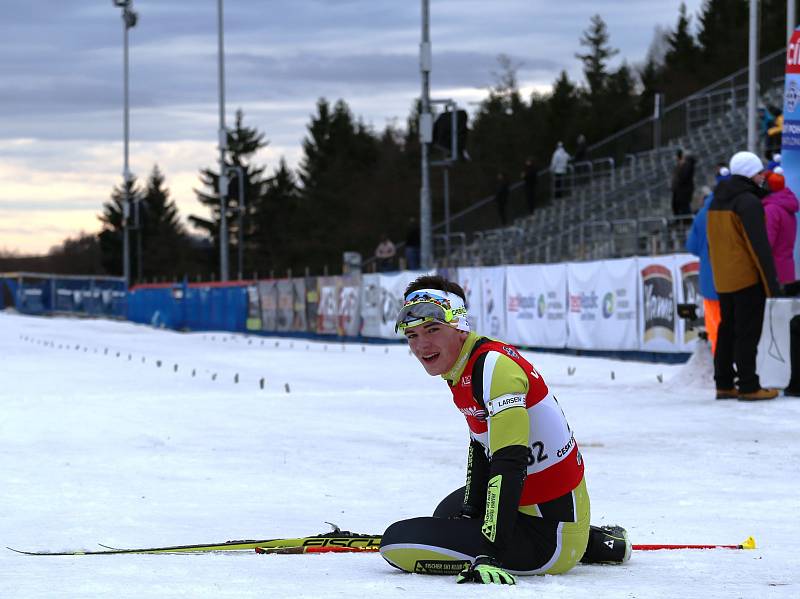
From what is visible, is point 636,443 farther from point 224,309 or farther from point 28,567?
point 224,309

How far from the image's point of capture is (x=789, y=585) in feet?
18.0

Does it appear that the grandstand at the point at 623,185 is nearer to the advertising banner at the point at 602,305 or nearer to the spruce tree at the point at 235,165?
the advertising banner at the point at 602,305

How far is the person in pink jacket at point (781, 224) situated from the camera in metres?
14.2

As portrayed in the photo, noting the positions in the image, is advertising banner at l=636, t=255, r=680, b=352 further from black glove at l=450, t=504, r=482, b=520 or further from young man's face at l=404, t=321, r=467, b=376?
young man's face at l=404, t=321, r=467, b=376

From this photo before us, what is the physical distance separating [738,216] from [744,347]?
1.27 m

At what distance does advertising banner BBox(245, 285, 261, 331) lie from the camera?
128ft

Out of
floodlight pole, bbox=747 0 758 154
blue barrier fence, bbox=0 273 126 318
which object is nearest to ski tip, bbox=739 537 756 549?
floodlight pole, bbox=747 0 758 154

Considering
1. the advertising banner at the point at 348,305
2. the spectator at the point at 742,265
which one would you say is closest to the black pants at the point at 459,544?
the spectator at the point at 742,265

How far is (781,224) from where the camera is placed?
46.7 ft

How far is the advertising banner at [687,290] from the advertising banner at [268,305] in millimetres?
18330

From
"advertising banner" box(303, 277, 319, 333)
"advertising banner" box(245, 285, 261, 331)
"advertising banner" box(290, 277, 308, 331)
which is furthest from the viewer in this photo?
"advertising banner" box(245, 285, 261, 331)

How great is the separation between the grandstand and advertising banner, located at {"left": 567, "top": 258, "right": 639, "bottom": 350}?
7.27m

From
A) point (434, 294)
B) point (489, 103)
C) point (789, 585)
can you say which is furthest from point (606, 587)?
point (489, 103)

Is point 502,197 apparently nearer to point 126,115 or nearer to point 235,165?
point 126,115
